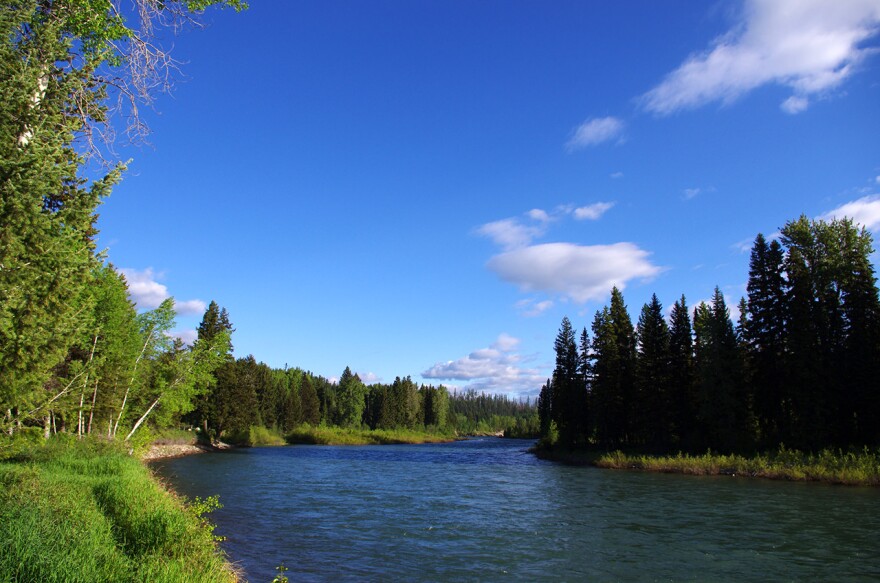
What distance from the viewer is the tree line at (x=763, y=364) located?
137ft

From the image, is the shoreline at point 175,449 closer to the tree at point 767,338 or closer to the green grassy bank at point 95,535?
the green grassy bank at point 95,535

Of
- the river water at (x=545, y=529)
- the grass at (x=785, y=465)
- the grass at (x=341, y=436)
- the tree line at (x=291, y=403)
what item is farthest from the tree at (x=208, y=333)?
the grass at (x=785, y=465)

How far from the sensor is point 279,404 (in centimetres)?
11838

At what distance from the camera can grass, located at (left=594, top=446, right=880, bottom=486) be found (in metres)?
32.7

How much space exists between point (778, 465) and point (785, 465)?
0.44m

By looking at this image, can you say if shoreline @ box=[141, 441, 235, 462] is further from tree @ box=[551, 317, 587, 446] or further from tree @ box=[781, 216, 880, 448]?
tree @ box=[781, 216, 880, 448]

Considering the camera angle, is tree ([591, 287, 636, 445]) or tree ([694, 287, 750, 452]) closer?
tree ([694, 287, 750, 452])

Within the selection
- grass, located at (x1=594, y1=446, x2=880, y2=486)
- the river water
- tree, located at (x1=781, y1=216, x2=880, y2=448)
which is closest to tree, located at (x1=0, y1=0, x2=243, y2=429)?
the river water

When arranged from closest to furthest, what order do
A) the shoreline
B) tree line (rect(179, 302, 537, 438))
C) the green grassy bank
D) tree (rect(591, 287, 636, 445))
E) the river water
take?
the green grassy bank, the river water, the shoreline, tree (rect(591, 287, 636, 445)), tree line (rect(179, 302, 537, 438))

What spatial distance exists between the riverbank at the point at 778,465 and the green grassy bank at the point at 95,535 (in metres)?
37.8

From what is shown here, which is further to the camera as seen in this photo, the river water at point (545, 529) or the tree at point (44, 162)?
the river water at point (545, 529)

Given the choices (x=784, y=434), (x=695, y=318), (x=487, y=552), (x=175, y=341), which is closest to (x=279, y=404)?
(x=175, y=341)

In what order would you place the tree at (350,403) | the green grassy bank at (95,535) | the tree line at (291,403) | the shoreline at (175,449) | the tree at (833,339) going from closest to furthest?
1. the green grassy bank at (95,535)
2. the tree at (833,339)
3. the shoreline at (175,449)
4. the tree line at (291,403)
5. the tree at (350,403)

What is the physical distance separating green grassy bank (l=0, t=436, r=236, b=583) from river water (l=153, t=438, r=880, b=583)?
323 cm
